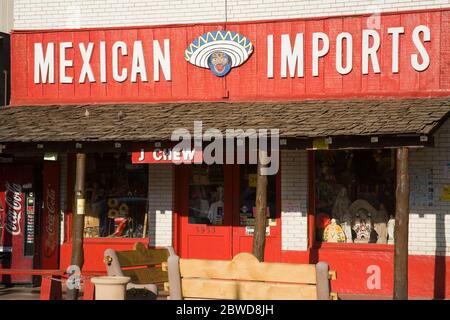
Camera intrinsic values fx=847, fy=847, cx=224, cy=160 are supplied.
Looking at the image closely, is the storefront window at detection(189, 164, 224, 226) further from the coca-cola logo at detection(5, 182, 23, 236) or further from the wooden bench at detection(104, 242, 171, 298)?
the coca-cola logo at detection(5, 182, 23, 236)

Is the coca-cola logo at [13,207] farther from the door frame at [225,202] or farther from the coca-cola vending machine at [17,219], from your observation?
the door frame at [225,202]

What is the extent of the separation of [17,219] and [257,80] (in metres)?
4.97

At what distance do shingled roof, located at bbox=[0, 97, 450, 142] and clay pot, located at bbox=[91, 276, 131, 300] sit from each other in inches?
127

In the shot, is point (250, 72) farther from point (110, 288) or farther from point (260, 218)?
point (110, 288)

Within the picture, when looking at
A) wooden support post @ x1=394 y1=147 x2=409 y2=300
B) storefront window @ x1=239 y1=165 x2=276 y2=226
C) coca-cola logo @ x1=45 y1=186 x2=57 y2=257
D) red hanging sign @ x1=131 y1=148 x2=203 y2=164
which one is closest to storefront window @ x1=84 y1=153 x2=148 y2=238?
coca-cola logo @ x1=45 y1=186 x2=57 y2=257

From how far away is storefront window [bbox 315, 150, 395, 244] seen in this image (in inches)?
563

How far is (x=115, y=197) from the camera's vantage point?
15711 millimetres

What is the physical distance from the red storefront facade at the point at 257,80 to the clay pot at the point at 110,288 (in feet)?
15.9

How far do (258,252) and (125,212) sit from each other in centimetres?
380

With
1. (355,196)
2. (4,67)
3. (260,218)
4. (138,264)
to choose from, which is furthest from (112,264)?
(4,67)

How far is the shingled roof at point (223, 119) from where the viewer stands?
1232cm
